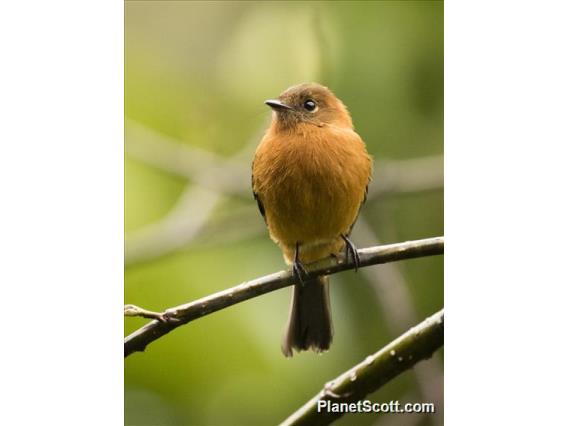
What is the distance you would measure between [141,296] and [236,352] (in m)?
0.48

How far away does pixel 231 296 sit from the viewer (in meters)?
3.52

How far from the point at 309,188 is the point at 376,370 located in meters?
0.81

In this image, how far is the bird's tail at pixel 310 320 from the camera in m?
3.90

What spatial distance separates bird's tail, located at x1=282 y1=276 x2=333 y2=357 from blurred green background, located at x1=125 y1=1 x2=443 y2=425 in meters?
0.04

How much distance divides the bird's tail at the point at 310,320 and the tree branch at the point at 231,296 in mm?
330

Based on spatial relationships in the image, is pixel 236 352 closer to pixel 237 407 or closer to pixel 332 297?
pixel 237 407

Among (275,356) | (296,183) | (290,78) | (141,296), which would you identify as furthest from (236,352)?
(290,78)

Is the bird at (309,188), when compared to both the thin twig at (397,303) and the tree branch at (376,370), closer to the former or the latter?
the thin twig at (397,303)

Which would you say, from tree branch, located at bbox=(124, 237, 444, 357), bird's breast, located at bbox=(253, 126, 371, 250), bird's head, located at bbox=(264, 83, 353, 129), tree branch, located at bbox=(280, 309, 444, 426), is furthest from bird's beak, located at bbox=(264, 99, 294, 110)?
tree branch, located at bbox=(280, 309, 444, 426)

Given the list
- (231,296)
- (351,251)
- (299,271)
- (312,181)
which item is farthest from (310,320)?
(312,181)

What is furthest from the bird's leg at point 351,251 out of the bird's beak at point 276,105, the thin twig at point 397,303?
the bird's beak at point 276,105

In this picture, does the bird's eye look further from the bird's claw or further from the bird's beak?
the bird's claw

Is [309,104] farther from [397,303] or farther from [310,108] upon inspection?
[397,303]

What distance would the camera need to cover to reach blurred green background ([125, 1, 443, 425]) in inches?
Result: 147
